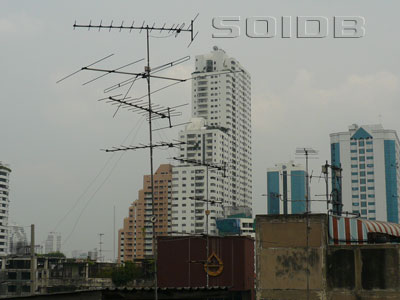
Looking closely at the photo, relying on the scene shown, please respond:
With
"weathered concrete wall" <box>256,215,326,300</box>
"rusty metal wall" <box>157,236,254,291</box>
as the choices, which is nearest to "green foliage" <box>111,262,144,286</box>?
"rusty metal wall" <box>157,236,254,291</box>

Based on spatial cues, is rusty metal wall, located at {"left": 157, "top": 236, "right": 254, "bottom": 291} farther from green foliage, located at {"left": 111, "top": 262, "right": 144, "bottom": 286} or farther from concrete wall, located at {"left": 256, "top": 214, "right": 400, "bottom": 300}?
green foliage, located at {"left": 111, "top": 262, "right": 144, "bottom": 286}

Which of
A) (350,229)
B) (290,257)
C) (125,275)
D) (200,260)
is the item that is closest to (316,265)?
(290,257)

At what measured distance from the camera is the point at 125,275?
392 feet

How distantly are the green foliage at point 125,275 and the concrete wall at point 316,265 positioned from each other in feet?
248

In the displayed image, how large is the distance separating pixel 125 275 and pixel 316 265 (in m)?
79.5

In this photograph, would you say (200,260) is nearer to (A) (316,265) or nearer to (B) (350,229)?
(B) (350,229)

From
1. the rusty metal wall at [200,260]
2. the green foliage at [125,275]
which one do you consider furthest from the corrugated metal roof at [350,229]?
the green foliage at [125,275]

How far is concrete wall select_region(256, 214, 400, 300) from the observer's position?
4362 centimetres

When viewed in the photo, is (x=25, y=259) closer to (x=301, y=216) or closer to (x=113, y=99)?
(x=301, y=216)

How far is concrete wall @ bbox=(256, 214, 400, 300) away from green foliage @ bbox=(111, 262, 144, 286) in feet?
248

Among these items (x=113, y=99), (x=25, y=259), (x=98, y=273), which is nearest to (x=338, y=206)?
(x=113, y=99)

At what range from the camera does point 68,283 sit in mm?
117875

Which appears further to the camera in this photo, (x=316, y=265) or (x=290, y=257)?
(x=290, y=257)

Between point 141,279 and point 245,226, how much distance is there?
6825cm
